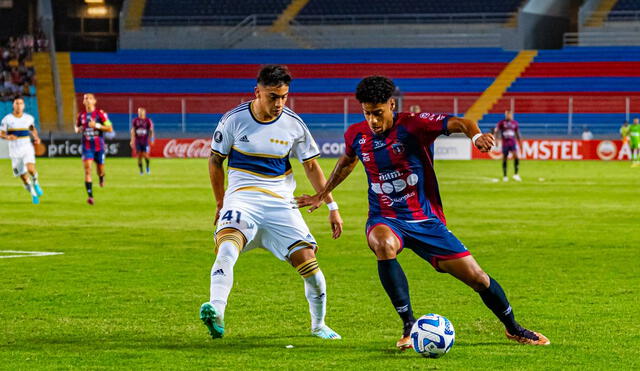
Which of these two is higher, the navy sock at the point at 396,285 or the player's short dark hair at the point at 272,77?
the player's short dark hair at the point at 272,77

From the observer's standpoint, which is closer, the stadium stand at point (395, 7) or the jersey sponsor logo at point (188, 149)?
the jersey sponsor logo at point (188, 149)

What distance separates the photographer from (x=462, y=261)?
289 inches

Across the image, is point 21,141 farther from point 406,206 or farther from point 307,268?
point 406,206

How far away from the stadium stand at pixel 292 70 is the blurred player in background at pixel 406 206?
138 ft

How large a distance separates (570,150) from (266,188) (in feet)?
123

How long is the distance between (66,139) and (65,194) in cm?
2189

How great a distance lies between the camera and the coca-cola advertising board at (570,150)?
143 feet

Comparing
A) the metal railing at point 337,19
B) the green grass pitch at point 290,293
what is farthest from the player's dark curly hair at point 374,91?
the metal railing at point 337,19

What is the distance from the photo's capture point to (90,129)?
74.8 feet

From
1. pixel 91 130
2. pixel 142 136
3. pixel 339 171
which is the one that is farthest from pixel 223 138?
pixel 142 136

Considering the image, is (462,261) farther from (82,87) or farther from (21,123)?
(82,87)

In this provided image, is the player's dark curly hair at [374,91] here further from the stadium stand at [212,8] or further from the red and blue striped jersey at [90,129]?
the stadium stand at [212,8]

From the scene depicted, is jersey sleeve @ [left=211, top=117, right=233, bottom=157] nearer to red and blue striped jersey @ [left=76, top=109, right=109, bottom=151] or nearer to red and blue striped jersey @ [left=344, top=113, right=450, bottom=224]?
red and blue striped jersey @ [left=344, top=113, right=450, bottom=224]

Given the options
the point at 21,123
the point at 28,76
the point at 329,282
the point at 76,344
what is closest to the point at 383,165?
the point at 76,344
